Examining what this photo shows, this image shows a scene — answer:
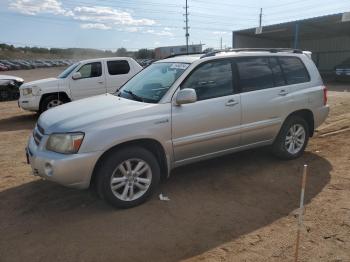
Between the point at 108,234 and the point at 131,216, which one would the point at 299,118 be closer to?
the point at 131,216

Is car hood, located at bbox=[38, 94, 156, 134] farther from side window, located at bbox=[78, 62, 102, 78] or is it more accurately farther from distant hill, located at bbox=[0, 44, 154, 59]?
distant hill, located at bbox=[0, 44, 154, 59]

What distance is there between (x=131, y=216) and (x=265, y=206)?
1.61 metres

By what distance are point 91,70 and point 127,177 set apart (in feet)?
24.8

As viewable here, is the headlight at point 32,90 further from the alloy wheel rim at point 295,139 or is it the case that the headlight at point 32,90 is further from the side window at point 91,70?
the alloy wheel rim at point 295,139

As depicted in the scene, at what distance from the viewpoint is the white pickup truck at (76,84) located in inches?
426

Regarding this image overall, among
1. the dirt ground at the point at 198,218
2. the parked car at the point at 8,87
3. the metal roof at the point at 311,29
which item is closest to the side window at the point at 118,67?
the parked car at the point at 8,87

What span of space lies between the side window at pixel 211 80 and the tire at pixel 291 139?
1.31 metres

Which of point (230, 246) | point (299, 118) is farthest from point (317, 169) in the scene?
point (230, 246)

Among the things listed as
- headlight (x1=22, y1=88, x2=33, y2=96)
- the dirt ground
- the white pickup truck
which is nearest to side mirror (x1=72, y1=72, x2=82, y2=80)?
the white pickup truck

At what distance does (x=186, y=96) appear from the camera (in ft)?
15.1

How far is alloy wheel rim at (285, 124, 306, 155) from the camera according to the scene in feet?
20.0

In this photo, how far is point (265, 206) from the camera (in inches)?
179

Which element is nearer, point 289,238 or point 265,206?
point 289,238

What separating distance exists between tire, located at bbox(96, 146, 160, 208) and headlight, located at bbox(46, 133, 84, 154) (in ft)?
1.23
